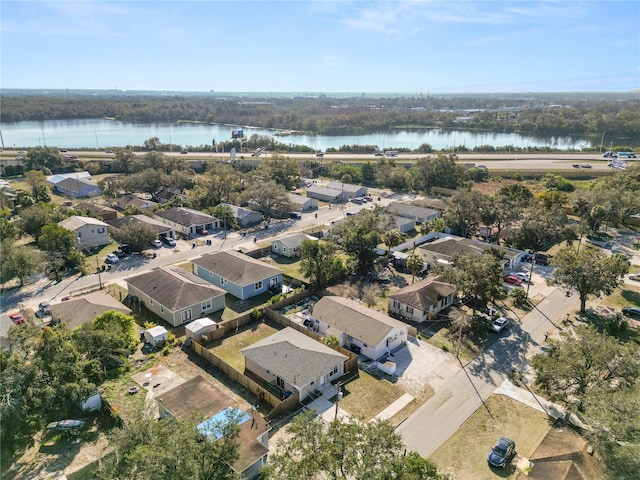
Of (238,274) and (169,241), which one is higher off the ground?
(238,274)

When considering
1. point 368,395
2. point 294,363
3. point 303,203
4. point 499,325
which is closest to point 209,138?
point 303,203

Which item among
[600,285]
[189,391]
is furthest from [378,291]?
[189,391]

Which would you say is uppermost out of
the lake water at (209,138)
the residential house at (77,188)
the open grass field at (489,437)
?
the lake water at (209,138)

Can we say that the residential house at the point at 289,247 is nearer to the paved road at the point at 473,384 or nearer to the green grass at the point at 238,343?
the green grass at the point at 238,343

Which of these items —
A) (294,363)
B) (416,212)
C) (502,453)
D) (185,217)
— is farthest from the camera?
(416,212)

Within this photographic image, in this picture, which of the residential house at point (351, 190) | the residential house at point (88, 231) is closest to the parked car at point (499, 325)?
the residential house at point (88, 231)

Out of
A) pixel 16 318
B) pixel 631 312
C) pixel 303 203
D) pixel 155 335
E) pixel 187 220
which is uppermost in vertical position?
pixel 303 203

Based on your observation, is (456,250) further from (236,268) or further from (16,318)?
(16,318)
